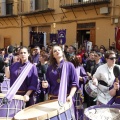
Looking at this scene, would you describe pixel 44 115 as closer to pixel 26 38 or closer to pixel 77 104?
pixel 77 104

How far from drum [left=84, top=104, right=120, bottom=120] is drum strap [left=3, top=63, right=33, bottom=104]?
4.24 feet

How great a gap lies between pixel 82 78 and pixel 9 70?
5.93 feet

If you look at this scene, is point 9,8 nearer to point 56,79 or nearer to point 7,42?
point 7,42

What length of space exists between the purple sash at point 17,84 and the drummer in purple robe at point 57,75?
1.09ft

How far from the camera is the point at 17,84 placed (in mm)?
3891

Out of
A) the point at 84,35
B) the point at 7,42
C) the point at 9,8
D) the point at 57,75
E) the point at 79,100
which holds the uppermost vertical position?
the point at 9,8

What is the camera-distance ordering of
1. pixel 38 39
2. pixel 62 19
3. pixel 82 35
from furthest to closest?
pixel 62 19
pixel 82 35
pixel 38 39

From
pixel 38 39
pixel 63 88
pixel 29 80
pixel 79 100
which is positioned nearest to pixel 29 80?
pixel 29 80

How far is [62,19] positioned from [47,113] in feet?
44.6

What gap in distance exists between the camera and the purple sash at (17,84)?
3.68 metres

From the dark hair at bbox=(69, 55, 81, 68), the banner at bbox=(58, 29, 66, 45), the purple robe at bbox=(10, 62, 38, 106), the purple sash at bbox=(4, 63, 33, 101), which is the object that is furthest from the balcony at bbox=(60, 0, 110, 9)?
the purple sash at bbox=(4, 63, 33, 101)

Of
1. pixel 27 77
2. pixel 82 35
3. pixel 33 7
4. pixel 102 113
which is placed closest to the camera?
pixel 102 113

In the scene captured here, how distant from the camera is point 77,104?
5504 millimetres

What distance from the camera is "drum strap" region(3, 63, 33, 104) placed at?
12.1 feet
